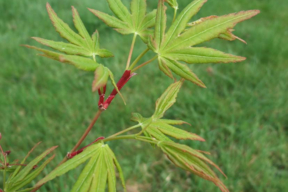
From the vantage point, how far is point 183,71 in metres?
0.70

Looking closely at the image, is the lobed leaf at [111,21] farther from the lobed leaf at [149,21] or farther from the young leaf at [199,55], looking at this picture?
the young leaf at [199,55]

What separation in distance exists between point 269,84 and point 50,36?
2.02m

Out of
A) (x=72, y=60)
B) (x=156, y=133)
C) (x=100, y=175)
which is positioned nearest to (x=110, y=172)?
(x=100, y=175)

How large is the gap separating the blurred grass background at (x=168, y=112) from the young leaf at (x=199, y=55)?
4.18 feet

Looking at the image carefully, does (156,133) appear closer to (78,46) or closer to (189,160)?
(189,160)

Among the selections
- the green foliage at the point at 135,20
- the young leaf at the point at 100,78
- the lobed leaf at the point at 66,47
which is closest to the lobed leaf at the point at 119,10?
the green foliage at the point at 135,20

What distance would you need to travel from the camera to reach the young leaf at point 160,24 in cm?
68

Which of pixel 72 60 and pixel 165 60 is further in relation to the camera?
pixel 165 60

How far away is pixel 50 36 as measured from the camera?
3105 millimetres

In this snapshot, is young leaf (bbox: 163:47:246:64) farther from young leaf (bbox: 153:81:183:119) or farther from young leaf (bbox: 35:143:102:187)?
young leaf (bbox: 35:143:102:187)

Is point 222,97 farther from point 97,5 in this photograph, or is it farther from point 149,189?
point 97,5

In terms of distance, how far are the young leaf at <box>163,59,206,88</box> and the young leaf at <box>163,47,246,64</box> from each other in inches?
0.5

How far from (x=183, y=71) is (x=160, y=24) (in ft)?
0.37

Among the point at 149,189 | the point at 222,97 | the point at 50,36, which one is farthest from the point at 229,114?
the point at 50,36
